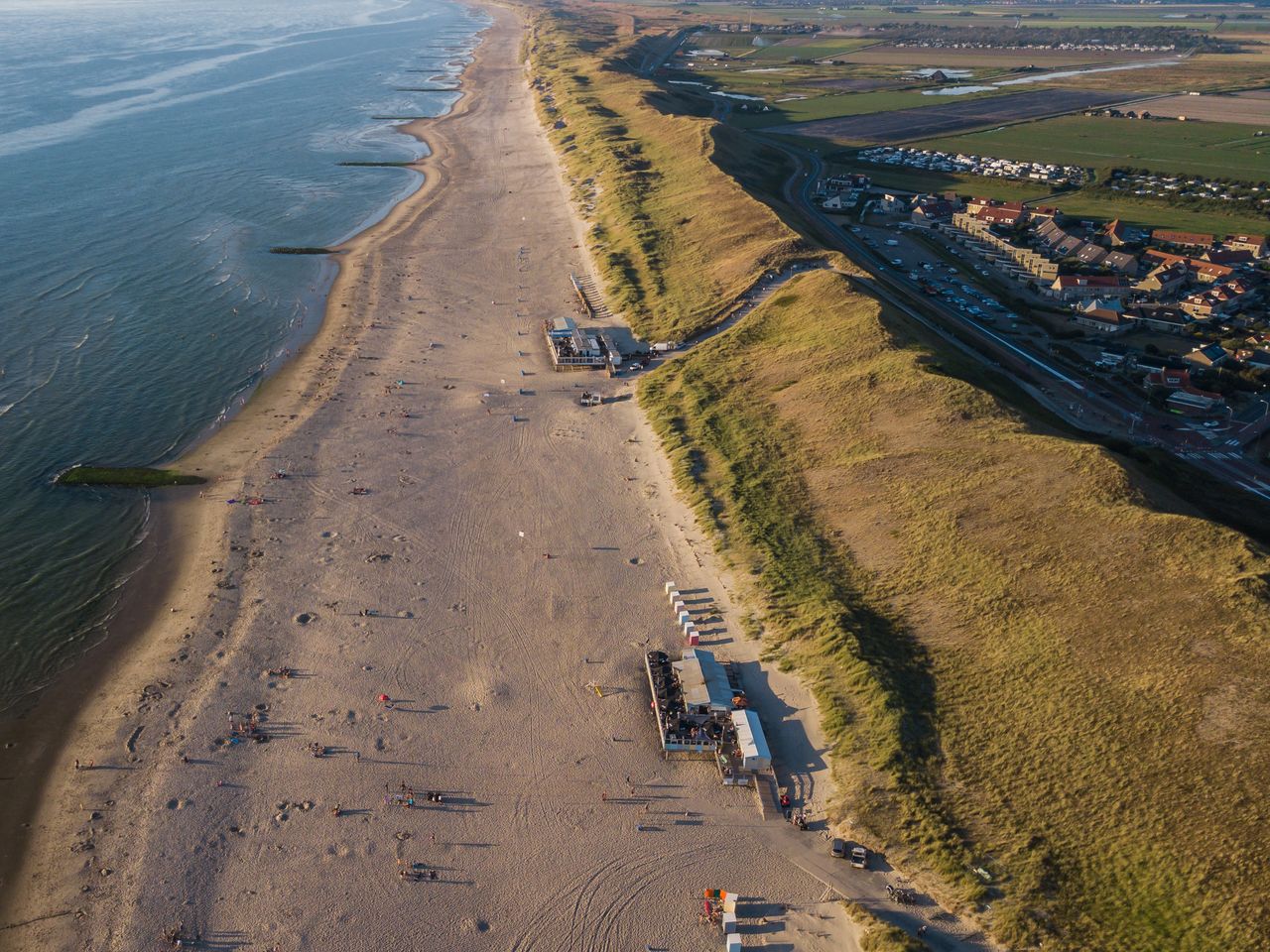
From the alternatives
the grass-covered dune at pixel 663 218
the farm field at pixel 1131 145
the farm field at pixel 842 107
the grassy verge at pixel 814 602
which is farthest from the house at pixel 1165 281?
the farm field at pixel 842 107

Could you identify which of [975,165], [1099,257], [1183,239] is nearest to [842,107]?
[975,165]

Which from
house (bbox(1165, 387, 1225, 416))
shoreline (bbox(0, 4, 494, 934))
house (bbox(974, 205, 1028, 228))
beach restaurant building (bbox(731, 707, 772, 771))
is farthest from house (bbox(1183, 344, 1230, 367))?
shoreline (bbox(0, 4, 494, 934))

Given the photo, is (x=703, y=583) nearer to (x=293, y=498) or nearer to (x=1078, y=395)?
(x=293, y=498)

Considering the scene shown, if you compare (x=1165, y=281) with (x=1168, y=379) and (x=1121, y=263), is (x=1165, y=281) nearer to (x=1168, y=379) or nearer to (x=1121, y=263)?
(x=1121, y=263)

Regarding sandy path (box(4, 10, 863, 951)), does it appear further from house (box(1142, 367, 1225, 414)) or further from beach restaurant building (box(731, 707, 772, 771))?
house (box(1142, 367, 1225, 414))

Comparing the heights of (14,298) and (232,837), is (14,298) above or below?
above

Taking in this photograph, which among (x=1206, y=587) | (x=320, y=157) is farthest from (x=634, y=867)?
(x=320, y=157)
